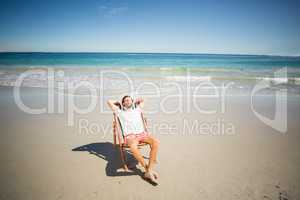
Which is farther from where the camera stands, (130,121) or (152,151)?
(130,121)

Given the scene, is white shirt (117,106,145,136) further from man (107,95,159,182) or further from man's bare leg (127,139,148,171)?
man's bare leg (127,139,148,171)

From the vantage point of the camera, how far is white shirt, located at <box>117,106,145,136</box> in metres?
3.75

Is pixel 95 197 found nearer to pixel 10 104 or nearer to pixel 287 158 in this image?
pixel 287 158

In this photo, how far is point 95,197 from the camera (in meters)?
2.97

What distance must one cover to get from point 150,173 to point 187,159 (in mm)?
1064

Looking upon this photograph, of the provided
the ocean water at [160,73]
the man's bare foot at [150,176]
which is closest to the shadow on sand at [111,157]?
the man's bare foot at [150,176]

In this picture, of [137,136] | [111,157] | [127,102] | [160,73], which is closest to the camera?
[137,136]

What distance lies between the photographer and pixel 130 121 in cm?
379

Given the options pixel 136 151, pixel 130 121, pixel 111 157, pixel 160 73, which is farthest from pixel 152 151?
pixel 160 73

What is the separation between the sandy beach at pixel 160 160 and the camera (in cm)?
311

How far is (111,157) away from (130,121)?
1.00 meters

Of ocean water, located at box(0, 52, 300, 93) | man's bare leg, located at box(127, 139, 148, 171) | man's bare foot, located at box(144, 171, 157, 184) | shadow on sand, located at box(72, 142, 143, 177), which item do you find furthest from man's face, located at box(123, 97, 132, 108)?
ocean water, located at box(0, 52, 300, 93)

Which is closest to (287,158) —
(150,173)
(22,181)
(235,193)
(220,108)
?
(235,193)

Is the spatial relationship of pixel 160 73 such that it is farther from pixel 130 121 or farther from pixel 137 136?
pixel 137 136
